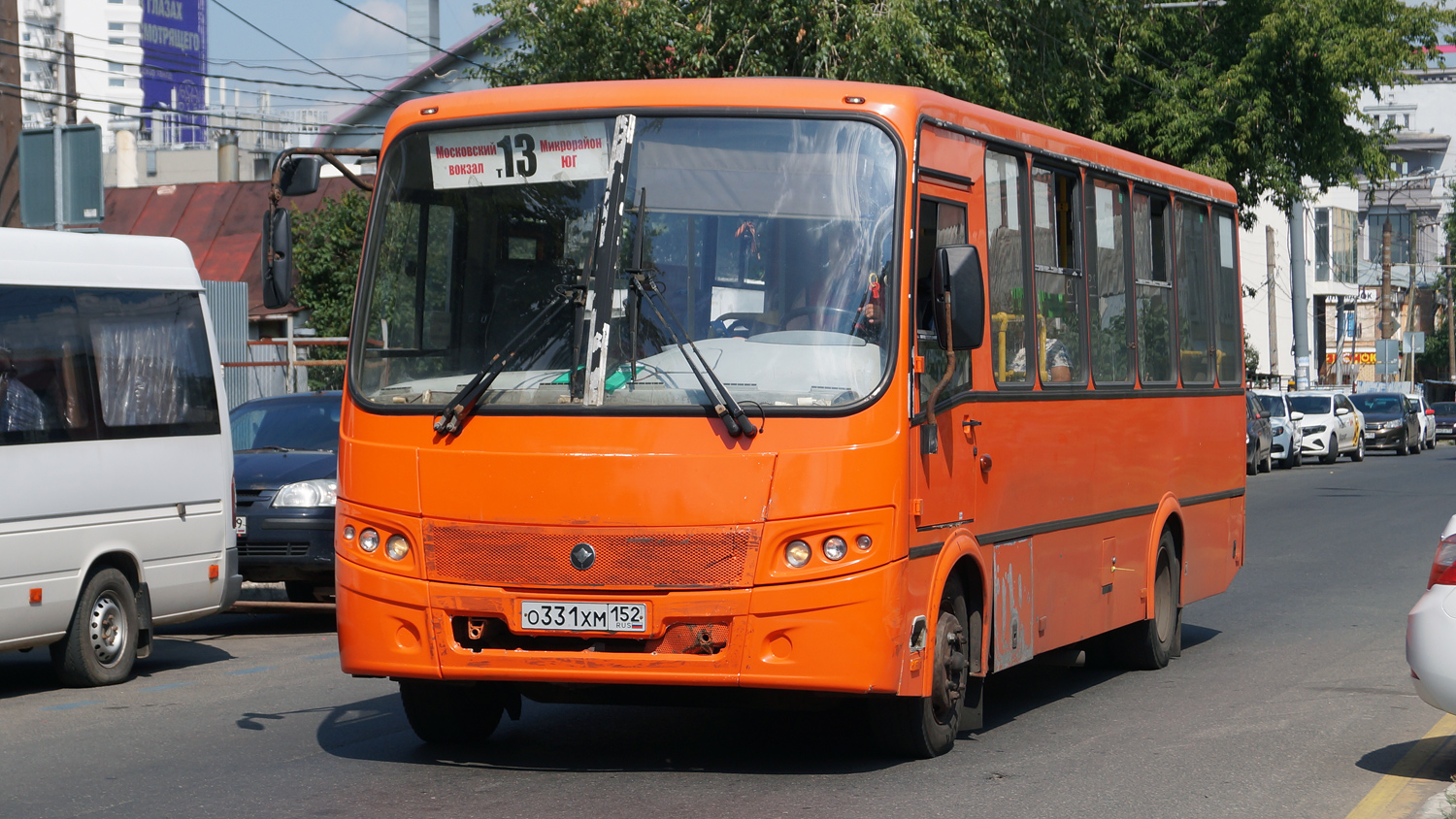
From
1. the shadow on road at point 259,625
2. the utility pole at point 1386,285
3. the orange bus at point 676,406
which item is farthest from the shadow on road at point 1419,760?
the utility pole at point 1386,285

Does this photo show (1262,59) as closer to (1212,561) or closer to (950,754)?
(1212,561)

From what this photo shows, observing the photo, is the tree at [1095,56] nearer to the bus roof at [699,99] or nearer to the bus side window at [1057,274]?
the bus side window at [1057,274]

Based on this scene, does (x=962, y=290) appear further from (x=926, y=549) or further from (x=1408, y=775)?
(x=1408, y=775)

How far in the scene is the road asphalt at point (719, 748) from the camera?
22.5 ft

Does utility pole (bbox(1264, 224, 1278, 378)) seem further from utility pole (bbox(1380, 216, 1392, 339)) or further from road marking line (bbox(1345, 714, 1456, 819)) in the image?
road marking line (bbox(1345, 714, 1456, 819))

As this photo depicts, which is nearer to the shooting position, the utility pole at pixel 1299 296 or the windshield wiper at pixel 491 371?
the windshield wiper at pixel 491 371

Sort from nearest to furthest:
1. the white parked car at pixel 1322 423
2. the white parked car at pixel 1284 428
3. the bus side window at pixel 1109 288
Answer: the bus side window at pixel 1109 288 → the white parked car at pixel 1284 428 → the white parked car at pixel 1322 423

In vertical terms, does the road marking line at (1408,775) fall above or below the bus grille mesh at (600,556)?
below

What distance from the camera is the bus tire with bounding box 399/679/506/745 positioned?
7.87 meters

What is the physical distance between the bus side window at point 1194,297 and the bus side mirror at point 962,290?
4.39 meters

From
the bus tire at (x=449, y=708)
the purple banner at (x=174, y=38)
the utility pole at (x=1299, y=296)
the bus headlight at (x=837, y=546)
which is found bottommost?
the bus tire at (x=449, y=708)

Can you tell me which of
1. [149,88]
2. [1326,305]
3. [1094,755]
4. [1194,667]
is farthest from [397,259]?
[149,88]

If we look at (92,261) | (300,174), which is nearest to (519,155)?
(300,174)

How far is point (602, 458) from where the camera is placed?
6910mm
